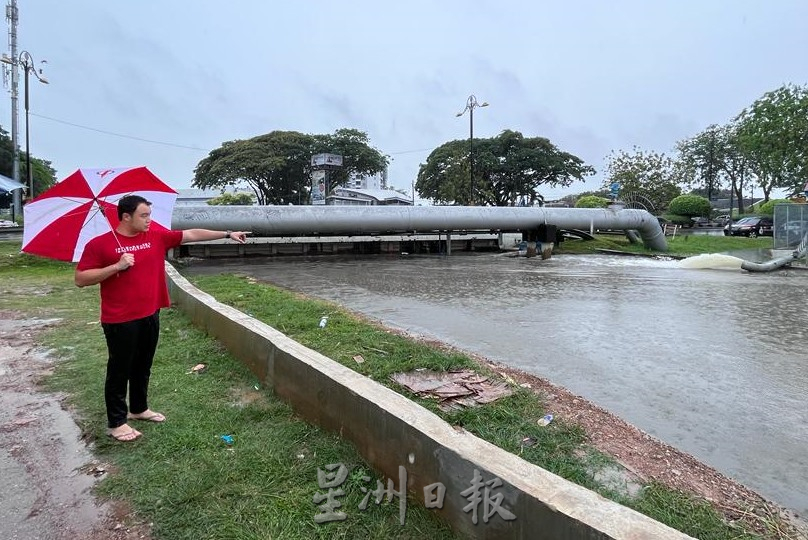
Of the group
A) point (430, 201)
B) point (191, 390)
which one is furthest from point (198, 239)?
point (430, 201)

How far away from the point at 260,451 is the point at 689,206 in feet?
160

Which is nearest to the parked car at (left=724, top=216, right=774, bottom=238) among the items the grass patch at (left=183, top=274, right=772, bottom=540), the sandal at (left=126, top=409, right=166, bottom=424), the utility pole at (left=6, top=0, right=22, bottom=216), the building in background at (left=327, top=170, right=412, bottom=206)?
the building in background at (left=327, top=170, right=412, bottom=206)

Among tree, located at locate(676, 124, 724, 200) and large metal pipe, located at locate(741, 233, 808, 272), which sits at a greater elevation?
tree, located at locate(676, 124, 724, 200)

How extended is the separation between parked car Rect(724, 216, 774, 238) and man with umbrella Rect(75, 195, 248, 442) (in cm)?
3921

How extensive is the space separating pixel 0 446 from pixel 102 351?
2.26 metres

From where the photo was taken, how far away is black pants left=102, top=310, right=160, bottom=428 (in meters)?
3.43

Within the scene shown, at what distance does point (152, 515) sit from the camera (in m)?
2.69

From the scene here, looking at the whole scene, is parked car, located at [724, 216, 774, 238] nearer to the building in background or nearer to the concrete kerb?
the building in background

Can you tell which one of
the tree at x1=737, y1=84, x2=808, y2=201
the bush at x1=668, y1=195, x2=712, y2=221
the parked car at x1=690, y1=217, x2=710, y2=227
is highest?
the tree at x1=737, y1=84, x2=808, y2=201

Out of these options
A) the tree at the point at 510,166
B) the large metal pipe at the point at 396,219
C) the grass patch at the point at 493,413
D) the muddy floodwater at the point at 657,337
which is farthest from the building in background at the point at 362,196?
the grass patch at the point at 493,413

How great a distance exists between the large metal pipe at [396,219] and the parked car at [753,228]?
15597 millimetres

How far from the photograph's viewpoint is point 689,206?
45.2 m

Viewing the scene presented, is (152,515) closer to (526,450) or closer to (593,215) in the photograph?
(526,450)

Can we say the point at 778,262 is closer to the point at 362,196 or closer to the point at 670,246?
the point at 670,246
